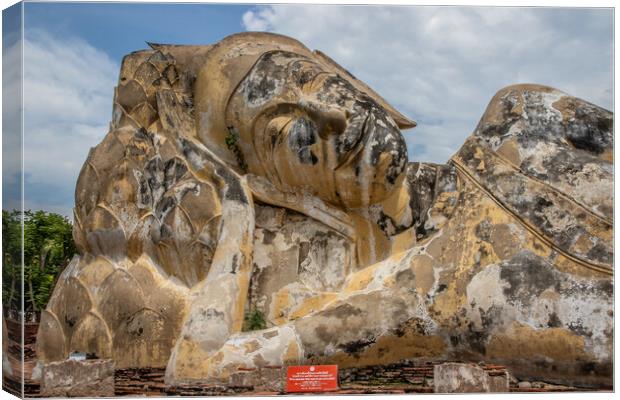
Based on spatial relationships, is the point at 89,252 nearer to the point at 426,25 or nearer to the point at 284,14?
the point at 284,14

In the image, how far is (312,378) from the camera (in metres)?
7.97

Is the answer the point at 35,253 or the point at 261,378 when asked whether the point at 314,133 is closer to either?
the point at 261,378

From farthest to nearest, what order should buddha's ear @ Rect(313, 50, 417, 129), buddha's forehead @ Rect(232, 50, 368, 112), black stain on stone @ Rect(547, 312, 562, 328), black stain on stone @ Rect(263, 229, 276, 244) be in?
buddha's ear @ Rect(313, 50, 417, 129), black stain on stone @ Rect(263, 229, 276, 244), buddha's forehead @ Rect(232, 50, 368, 112), black stain on stone @ Rect(547, 312, 562, 328)

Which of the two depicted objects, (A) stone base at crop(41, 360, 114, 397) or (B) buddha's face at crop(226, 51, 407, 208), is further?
(B) buddha's face at crop(226, 51, 407, 208)

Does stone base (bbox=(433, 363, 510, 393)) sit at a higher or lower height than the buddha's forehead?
lower

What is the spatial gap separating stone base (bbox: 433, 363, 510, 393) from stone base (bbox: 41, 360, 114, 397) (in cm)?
267

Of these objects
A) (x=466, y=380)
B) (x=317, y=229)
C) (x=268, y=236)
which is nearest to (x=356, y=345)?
(x=466, y=380)

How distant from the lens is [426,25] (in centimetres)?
871

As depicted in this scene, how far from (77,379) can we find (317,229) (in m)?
2.37

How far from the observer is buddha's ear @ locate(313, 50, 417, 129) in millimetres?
9105

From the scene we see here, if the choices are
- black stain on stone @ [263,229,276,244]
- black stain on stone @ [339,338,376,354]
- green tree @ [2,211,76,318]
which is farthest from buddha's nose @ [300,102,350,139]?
green tree @ [2,211,76,318]

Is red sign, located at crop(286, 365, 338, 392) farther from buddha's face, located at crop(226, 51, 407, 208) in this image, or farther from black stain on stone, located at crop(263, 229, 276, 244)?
buddha's face, located at crop(226, 51, 407, 208)

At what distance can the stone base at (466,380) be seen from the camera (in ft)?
26.2

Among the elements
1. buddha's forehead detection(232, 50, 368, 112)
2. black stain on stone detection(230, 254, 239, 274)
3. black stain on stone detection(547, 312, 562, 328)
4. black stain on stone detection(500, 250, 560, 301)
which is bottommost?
black stain on stone detection(547, 312, 562, 328)
